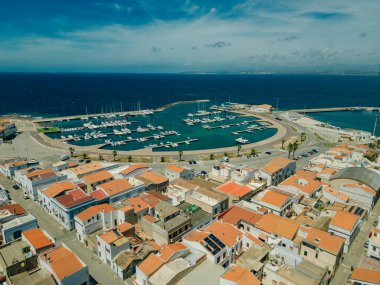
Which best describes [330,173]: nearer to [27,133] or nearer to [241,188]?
[241,188]

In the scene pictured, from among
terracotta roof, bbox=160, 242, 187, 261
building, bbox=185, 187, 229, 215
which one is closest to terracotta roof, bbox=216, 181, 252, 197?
building, bbox=185, 187, 229, 215

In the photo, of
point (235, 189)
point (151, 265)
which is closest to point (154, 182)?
point (235, 189)

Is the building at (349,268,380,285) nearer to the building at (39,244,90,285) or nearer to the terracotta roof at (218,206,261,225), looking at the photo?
the terracotta roof at (218,206,261,225)

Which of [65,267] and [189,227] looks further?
[189,227]

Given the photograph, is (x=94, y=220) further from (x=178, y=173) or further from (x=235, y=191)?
(x=235, y=191)

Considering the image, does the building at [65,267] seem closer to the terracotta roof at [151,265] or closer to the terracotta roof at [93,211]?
the terracotta roof at [151,265]
